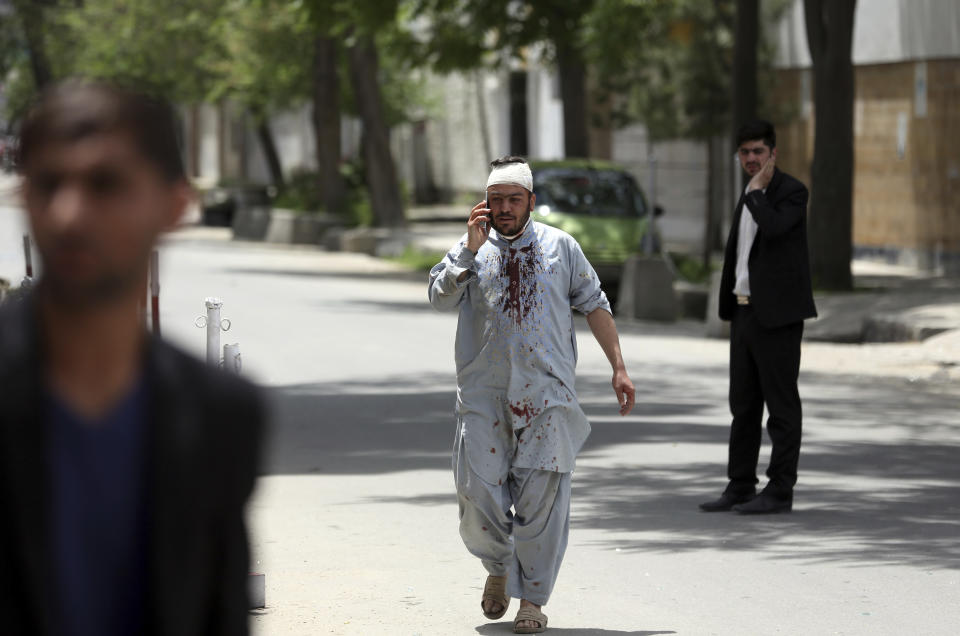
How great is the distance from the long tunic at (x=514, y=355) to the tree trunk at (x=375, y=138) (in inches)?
1071

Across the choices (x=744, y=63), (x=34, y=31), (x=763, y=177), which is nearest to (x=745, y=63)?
(x=744, y=63)

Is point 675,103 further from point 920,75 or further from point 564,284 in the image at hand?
point 564,284

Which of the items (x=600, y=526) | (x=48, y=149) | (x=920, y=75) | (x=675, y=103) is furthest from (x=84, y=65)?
(x=48, y=149)

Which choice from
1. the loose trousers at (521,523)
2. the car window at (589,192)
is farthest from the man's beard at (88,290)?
the car window at (589,192)

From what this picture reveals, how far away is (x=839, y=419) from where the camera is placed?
12.4 metres

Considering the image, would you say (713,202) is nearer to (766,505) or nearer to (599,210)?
(599,210)

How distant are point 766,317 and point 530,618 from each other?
9.40 feet

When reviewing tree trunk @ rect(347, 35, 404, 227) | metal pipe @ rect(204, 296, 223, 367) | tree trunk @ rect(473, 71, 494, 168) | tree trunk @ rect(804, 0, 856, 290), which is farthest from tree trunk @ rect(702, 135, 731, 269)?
metal pipe @ rect(204, 296, 223, 367)

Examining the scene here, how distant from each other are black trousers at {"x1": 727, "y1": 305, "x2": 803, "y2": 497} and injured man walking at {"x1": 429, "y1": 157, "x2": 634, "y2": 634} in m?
2.36

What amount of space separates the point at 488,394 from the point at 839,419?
6726mm

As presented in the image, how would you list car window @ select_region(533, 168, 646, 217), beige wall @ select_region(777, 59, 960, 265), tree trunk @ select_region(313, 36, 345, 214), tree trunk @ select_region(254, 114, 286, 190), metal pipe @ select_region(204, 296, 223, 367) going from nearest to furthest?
1. metal pipe @ select_region(204, 296, 223, 367)
2. car window @ select_region(533, 168, 646, 217)
3. beige wall @ select_region(777, 59, 960, 265)
4. tree trunk @ select_region(313, 36, 345, 214)
5. tree trunk @ select_region(254, 114, 286, 190)

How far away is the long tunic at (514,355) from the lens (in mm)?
6172

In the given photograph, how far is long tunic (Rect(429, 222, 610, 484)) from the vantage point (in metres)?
6.17

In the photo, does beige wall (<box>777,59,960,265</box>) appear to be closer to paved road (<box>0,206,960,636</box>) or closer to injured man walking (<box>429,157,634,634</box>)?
paved road (<box>0,206,960,636</box>)
